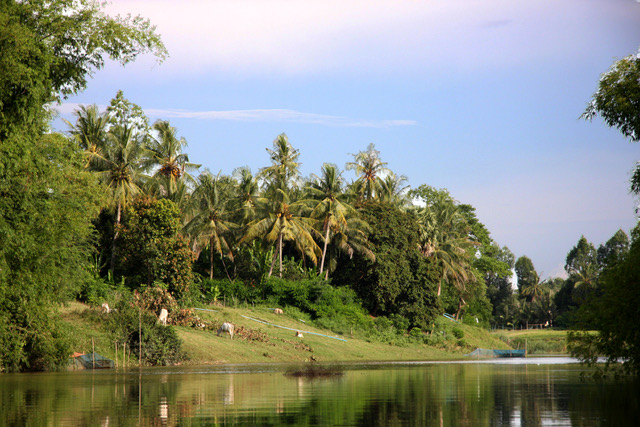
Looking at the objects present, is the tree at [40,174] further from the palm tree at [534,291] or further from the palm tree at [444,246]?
the palm tree at [534,291]

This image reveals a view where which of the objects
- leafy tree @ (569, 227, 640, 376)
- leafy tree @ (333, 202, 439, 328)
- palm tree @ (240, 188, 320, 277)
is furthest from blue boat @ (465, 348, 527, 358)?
leafy tree @ (569, 227, 640, 376)

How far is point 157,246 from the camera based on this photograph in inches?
1836

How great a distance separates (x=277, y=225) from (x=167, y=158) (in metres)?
9.98

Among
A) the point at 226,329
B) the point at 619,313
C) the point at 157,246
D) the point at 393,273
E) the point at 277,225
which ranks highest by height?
the point at 277,225

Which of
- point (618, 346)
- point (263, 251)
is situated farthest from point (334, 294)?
point (618, 346)

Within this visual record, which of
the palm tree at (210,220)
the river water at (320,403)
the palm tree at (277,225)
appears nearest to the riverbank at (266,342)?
the palm tree at (277,225)

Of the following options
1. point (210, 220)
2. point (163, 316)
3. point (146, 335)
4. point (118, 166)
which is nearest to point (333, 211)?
point (210, 220)

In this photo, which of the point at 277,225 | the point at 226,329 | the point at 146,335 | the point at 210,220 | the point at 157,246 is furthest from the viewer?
the point at 210,220

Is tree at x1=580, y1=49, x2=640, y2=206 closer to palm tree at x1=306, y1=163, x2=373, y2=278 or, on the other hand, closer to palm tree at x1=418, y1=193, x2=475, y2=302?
palm tree at x1=306, y1=163, x2=373, y2=278

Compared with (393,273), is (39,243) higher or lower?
higher

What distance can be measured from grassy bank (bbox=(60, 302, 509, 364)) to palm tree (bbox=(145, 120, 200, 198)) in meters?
12.0

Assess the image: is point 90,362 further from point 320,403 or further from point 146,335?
point 320,403

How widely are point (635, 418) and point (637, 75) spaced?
11320 millimetres

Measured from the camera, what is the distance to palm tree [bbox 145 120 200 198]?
55938mm
